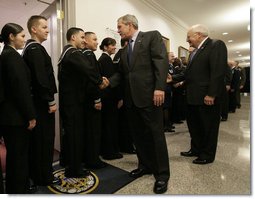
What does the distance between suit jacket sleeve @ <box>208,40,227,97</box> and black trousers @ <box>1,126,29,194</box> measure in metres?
1.94

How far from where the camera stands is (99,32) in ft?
11.5

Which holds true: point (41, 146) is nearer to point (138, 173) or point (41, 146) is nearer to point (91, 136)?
point (91, 136)

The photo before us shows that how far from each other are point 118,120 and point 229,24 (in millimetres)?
6872

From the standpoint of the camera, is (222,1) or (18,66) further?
(222,1)

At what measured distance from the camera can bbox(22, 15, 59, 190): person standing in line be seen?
1862 mm

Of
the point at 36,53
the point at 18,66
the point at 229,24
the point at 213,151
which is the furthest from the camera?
the point at 229,24

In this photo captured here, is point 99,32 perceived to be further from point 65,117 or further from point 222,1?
point 222,1

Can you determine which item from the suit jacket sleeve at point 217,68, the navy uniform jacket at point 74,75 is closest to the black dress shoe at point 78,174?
the navy uniform jacket at point 74,75

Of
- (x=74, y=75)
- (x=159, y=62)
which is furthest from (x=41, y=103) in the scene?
(x=159, y=62)

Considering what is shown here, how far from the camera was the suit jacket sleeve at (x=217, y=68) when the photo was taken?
2.44 meters

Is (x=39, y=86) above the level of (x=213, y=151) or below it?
above

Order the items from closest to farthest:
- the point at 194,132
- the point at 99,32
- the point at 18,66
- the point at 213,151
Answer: the point at 18,66 < the point at 213,151 < the point at 194,132 < the point at 99,32

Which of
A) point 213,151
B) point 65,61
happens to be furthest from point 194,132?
point 65,61

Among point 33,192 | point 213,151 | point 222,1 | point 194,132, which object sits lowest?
point 33,192
